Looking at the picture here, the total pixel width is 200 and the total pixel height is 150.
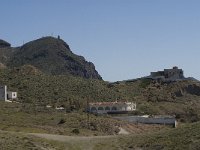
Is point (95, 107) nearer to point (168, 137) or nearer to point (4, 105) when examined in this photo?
point (4, 105)

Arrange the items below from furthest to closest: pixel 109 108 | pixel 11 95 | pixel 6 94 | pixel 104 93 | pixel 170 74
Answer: pixel 170 74 → pixel 104 93 → pixel 11 95 → pixel 6 94 → pixel 109 108

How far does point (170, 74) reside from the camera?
17938 centimetres

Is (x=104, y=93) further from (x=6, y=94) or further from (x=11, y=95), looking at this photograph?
(x=6, y=94)

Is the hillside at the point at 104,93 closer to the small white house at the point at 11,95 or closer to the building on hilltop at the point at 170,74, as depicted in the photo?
the small white house at the point at 11,95

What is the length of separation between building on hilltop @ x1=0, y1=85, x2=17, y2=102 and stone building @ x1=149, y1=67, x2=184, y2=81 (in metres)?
68.4

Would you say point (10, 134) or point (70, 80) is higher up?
point (70, 80)

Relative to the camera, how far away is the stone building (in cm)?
17580

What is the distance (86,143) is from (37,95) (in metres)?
74.0

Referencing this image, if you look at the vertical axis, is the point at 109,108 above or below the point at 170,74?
below

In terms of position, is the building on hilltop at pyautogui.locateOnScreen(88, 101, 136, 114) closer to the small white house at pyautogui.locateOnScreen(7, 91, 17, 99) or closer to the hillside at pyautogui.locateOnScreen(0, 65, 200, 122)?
the hillside at pyautogui.locateOnScreen(0, 65, 200, 122)

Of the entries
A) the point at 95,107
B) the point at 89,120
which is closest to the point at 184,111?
the point at 95,107

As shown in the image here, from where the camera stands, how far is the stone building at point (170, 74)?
577 ft

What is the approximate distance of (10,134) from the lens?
5047 centimetres

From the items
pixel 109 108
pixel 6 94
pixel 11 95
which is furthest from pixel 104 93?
pixel 6 94
